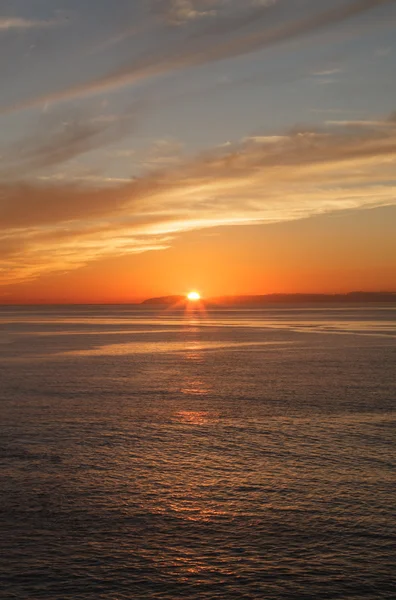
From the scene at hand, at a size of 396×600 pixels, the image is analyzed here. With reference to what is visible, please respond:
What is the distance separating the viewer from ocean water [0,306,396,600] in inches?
405

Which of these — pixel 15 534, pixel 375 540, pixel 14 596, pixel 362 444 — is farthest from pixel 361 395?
pixel 14 596

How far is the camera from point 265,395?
28.6 meters

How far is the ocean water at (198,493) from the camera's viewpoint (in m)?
10.3

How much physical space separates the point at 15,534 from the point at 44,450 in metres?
6.42

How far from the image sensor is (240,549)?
11336mm

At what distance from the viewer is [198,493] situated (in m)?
14.4

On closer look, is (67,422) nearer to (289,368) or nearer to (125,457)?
(125,457)

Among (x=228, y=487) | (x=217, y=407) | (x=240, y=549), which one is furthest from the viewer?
(x=217, y=407)

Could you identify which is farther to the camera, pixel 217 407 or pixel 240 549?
pixel 217 407

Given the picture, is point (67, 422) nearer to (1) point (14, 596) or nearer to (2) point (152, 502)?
(2) point (152, 502)

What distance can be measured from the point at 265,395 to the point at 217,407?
12.2 ft

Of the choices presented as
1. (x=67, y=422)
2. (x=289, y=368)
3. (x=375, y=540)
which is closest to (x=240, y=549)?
(x=375, y=540)

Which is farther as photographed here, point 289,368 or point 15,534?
point 289,368

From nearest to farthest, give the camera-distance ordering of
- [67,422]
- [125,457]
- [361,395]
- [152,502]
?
[152,502] → [125,457] → [67,422] → [361,395]
